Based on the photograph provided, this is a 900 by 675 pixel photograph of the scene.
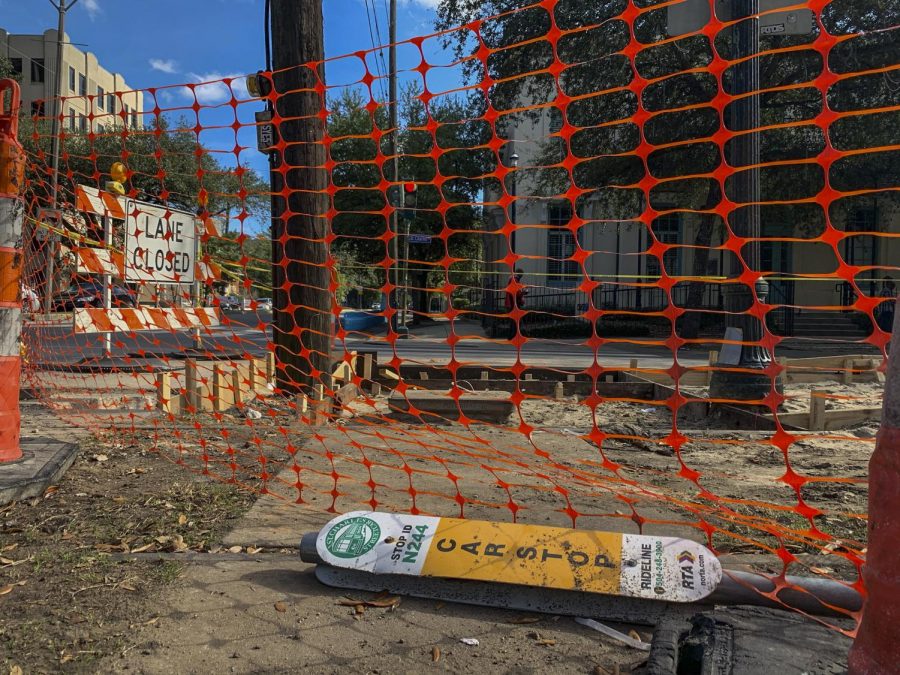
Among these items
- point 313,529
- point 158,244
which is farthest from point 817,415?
point 158,244

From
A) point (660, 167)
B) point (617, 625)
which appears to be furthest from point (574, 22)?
point (617, 625)

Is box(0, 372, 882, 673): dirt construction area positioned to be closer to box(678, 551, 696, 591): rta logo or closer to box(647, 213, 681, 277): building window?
box(678, 551, 696, 591): rta logo

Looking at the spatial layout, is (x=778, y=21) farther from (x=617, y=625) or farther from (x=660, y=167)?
(x=660, y=167)

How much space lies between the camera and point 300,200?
19.5ft

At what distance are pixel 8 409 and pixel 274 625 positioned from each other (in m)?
2.68

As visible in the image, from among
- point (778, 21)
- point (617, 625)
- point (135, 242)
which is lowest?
point (617, 625)

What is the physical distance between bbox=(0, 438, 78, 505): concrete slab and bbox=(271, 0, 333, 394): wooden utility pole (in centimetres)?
194

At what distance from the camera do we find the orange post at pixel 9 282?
399cm

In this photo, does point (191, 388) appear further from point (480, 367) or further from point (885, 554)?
point (885, 554)

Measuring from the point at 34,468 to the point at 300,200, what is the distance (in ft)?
10.2

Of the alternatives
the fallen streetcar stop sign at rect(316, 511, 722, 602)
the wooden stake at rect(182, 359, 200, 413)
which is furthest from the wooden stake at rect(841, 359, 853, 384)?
the wooden stake at rect(182, 359, 200, 413)

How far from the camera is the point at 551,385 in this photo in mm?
8398

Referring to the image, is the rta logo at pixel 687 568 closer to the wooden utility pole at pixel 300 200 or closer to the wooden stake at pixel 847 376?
the wooden utility pole at pixel 300 200

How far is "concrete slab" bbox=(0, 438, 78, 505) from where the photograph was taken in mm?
3555
